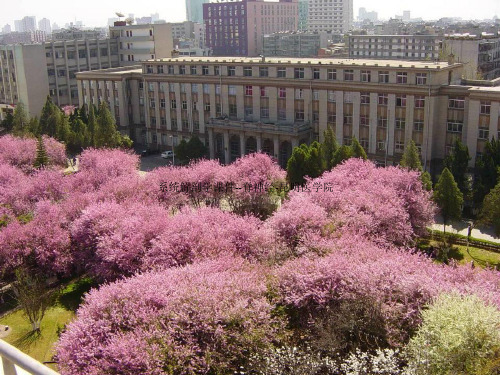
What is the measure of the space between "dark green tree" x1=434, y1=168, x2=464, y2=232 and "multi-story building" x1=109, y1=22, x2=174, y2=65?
68.0 meters

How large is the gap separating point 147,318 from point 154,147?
5934 cm

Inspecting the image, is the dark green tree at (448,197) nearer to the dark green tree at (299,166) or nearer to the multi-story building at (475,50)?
the dark green tree at (299,166)

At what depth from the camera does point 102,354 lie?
2022 centimetres

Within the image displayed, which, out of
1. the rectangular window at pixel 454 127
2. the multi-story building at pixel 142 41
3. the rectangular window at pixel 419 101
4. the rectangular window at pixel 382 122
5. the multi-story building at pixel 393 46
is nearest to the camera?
the rectangular window at pixel 454 127

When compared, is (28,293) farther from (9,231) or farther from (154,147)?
(154,147)

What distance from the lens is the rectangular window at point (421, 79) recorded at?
53097mm

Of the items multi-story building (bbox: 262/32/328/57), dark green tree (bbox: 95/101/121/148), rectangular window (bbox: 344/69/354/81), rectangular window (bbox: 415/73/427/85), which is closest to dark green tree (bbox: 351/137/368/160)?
rectangular window (bbox: 415/73/427/85)

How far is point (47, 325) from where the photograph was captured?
32.3 m

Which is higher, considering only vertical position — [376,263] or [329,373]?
[376,263]

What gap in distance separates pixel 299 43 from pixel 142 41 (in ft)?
249

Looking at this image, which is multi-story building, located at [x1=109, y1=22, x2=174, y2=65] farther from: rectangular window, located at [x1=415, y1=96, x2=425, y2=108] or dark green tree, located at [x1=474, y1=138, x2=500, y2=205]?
dark green tree, located at [x1=474, y1=138, x2=500, y2=205]

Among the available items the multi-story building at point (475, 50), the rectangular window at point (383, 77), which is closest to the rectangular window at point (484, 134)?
the rectangular window at point (383, 77)

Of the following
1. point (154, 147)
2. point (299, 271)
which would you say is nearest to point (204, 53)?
point (154, 147)

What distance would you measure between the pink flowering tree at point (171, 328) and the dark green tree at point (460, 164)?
29976 mm
